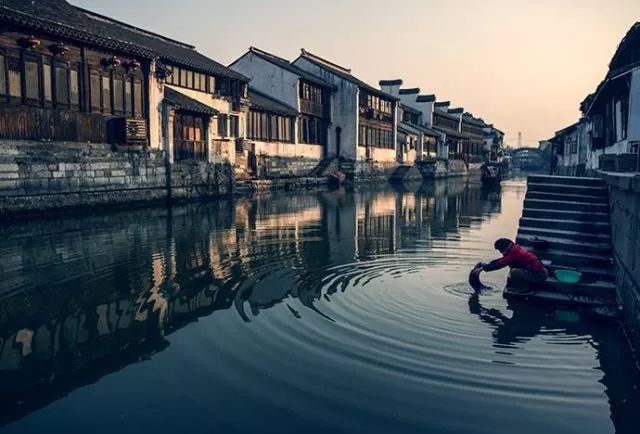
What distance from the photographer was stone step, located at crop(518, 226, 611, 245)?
10.1 metres

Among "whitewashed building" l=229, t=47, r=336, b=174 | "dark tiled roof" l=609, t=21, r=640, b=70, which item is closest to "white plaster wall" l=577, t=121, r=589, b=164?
"dark tiled roof" l=609, t=21, r=640, b=70

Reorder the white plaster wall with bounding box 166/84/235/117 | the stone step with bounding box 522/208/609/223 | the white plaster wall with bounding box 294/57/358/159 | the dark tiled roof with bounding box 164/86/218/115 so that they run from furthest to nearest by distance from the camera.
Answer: the white plaster wall with bounding box 294/57/358/159 < the white plaster wall with bounding box 166/84/235/117 < the dark tiled roof with bounding box 164/86/218/115 < the stone step with bounding box 522/208/609/223

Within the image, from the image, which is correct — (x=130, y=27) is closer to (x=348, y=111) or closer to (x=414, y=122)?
(x=348, y=111)

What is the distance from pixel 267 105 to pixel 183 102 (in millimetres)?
11591

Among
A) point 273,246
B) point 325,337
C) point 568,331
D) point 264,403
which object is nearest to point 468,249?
point 273,246

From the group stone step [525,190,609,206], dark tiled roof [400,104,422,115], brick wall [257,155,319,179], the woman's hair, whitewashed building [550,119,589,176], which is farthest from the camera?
dark tiled roof [400,104,422,115]

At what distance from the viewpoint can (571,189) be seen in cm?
1180

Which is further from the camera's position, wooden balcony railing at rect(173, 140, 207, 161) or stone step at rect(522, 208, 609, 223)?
wooden balcony railing at rect(173, 140, 207, 161)

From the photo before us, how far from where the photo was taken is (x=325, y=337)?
22.4ft

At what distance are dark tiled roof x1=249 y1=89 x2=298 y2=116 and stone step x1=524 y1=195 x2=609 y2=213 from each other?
27.6 meters

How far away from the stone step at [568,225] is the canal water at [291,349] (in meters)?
1.52

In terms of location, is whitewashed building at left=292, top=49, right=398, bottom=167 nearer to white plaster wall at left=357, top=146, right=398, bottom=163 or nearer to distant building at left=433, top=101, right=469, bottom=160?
white plaster wall at left=357, top=146, right=398, bottom=163

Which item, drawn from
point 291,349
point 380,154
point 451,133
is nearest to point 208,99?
point 380,154

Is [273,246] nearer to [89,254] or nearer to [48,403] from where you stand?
[89,254]
